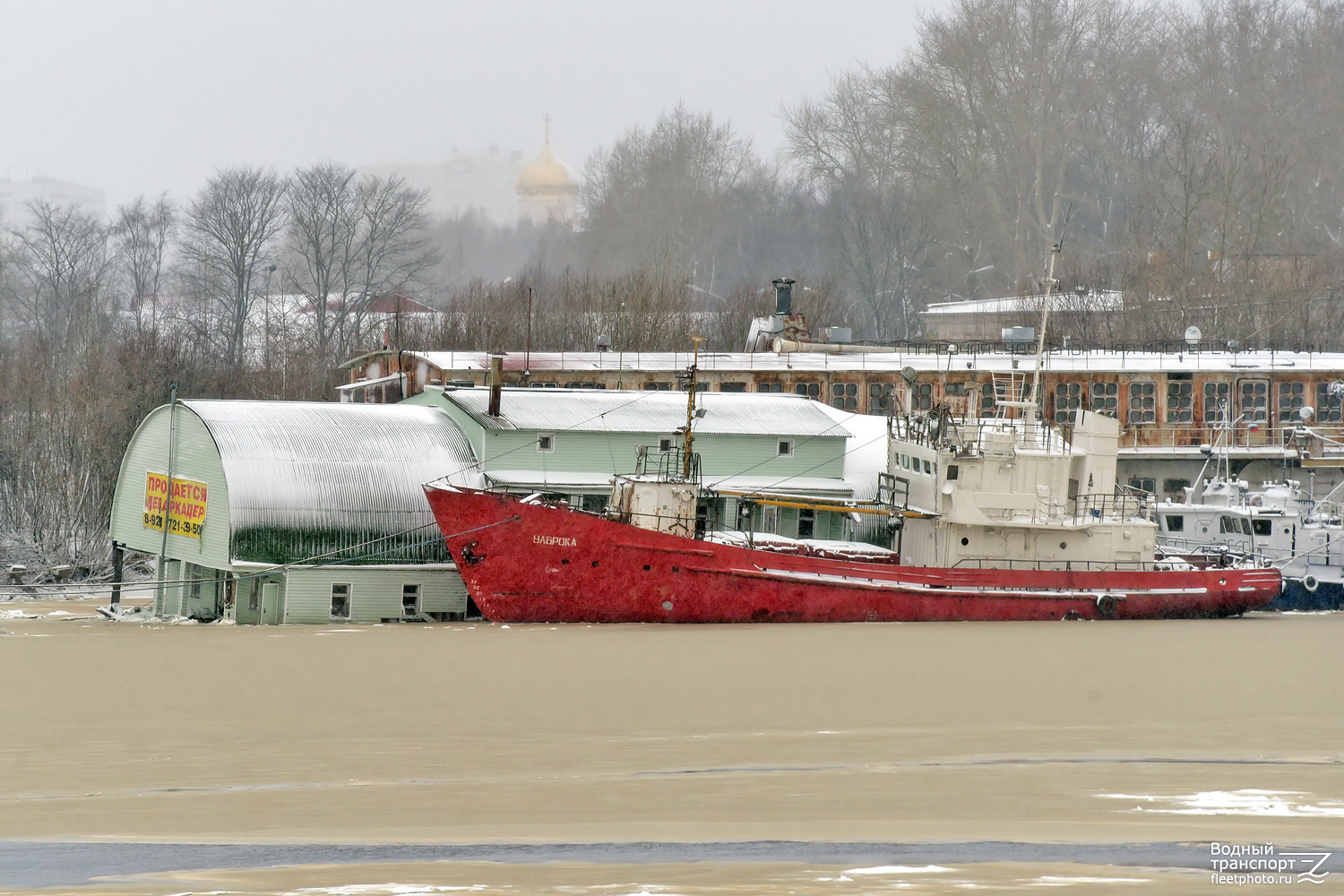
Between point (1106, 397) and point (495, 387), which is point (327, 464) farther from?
point (1106, 397)

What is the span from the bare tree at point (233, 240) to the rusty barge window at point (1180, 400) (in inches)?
1923

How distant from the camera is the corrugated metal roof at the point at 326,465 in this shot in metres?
37.2

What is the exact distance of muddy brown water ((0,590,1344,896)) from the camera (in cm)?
1395

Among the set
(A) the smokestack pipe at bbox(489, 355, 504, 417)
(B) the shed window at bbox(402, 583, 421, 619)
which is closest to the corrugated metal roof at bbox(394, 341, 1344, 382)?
(A) the smokestack pipe at bbox(489, 355, 504, 417)

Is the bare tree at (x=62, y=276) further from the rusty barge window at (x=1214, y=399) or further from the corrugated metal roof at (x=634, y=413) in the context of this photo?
the rusty barge window at (x=1214, y=399)

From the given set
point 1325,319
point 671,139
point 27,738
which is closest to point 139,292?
point 671,139

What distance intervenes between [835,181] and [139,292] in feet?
161

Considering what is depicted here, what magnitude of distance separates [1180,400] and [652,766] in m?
43.8

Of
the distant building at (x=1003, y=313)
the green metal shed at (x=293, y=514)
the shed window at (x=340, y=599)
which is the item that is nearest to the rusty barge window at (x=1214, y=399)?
the distant building at (x=1003, y=313)

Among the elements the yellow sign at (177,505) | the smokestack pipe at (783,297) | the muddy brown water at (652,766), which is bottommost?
the muddy brown water at (652,766)

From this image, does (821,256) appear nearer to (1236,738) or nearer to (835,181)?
(835,181)

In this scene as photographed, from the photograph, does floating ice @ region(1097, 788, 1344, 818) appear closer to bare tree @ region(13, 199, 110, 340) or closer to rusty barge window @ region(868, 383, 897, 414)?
rusty barge window @ region(868, 383, 897, 414)

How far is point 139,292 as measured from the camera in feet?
350

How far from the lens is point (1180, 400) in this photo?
190 ft
